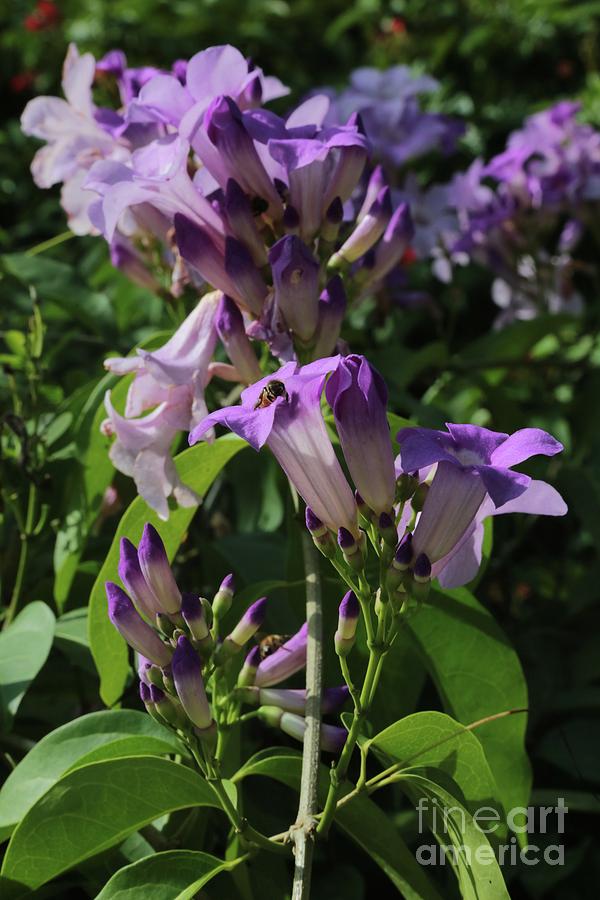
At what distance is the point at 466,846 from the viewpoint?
96 cm

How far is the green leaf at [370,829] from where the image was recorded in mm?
1056

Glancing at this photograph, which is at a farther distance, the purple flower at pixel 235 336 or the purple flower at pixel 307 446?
the purple flower at pixel 235 336

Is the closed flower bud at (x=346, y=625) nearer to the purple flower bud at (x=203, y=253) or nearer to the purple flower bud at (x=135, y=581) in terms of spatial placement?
the purple flower bud at (x=135, y=581)

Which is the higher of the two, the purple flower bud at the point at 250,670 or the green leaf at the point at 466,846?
the purple flower bud at the point at 250,670

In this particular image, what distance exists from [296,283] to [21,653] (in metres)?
0.57

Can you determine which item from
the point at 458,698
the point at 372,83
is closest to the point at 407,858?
the point at 458,698

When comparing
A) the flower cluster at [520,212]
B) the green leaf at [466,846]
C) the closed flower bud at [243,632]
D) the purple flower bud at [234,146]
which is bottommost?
the flower cluster at [520,212]

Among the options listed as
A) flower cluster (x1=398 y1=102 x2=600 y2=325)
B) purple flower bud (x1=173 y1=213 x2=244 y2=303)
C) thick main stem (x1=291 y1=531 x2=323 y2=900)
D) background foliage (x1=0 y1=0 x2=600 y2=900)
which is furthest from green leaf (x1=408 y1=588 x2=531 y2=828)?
flower cluster (x1=398 y1=102 x2=600 y2=325)

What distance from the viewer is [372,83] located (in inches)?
105

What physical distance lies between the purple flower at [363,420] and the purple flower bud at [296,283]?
239 millimetres

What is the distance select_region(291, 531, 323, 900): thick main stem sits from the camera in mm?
948

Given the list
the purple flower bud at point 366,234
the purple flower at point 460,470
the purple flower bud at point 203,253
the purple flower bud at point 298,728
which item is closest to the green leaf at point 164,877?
the purple flower bud at point 298,728

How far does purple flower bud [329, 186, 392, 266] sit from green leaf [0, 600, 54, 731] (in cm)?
61

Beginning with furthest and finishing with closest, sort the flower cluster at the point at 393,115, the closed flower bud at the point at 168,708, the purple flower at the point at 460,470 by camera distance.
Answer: the flower cluster at the point at 393,115 < the closed flower bud at the point at 168,708 < the purple flower at the point at 460,470
